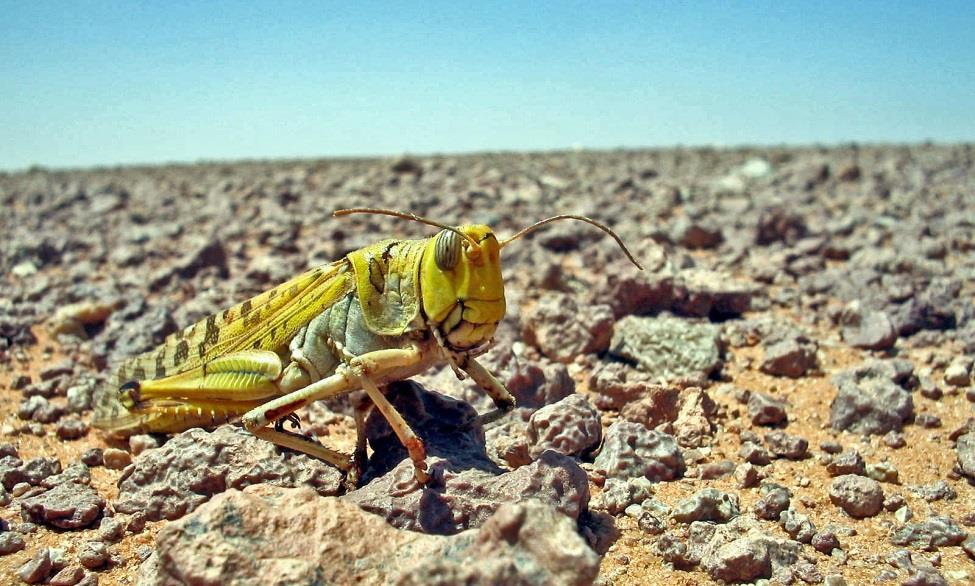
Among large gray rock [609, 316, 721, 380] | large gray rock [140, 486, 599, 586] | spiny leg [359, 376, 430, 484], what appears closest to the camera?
large gray rock [140, 486, 599, 586]

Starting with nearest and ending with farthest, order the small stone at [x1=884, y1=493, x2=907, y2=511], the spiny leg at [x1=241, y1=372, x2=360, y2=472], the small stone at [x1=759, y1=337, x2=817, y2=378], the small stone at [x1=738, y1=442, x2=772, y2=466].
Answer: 1. the spiny leg at [x1=241, y1=372, x2=360, y2=472]
2. the small stone at [x1=884, y1=493, x2=907, y2=511]
3. the small stone at [x1=738, y1=442, x2=772, y2=466]
4. the small stone at [x1=759, y1=337, x2=817, y2=378]

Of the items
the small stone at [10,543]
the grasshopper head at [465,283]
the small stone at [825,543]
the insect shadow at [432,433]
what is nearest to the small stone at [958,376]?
the small stone at [825,543]

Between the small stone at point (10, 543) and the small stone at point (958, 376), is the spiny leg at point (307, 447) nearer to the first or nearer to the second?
the small stone at point (10, 543)

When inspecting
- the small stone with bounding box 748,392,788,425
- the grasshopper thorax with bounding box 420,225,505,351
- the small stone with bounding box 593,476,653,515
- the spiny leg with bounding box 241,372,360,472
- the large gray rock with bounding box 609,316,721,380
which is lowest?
the small stone with bounding box 593,476,653,515

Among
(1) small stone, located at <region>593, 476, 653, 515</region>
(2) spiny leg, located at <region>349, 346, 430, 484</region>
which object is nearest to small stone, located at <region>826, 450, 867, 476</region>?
(1) small stone, located at <region>593, 476, 653, 515</region>

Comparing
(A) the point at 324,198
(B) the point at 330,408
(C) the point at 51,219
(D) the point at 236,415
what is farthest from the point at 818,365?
(C) the point at 51,219

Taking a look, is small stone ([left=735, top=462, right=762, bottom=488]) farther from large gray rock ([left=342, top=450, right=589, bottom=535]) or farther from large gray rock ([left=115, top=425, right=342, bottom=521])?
large gray rock ([left=115, top=425, right=342, bottom=521])
